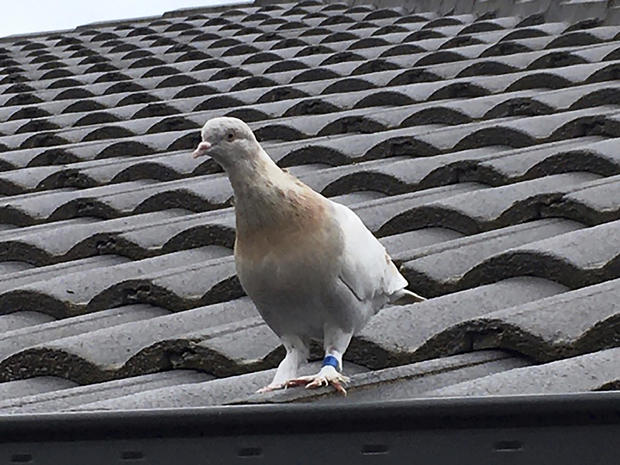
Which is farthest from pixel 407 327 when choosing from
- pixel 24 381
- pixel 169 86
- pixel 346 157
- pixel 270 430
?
pixel 169 86

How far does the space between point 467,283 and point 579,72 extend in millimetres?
1943

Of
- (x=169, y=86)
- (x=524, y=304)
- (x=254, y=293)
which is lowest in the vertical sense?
(x=169, y=86)

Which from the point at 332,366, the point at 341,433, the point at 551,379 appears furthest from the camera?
the point at 332,366

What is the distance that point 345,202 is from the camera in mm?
3367

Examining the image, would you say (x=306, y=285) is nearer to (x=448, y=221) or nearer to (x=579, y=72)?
(x=448, y=221)

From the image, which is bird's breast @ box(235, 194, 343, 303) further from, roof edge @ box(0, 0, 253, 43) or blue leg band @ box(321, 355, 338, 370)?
roof edge @ box(0, 0, 253, 43)

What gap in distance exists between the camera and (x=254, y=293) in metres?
2.00

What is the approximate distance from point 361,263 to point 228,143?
0.88ft

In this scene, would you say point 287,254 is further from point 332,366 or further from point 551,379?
point 551,379

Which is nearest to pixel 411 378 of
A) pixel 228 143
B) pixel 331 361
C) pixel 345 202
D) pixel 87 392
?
pixel 331 361

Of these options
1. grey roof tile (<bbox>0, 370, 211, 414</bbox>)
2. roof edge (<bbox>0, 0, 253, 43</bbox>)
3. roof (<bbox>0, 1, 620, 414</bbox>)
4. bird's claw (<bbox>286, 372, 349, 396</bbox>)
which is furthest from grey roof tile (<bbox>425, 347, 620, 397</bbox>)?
roof edge (<bbox>0, 0, 253, 43</bbox>)

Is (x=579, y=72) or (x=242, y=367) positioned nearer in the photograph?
(x=242, y=367)

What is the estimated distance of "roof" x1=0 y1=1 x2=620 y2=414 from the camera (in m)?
2.21

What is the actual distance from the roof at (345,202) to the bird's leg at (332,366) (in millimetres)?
20
